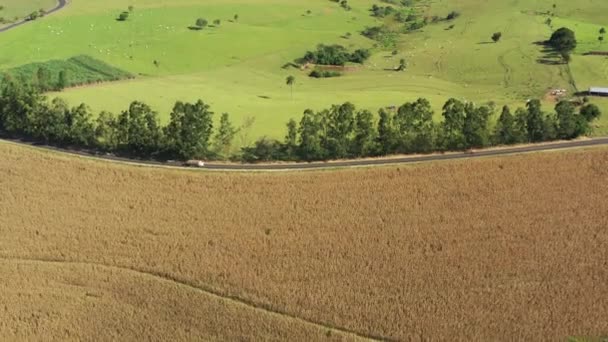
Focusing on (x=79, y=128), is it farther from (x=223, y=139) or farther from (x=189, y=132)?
(x=223, y=139)

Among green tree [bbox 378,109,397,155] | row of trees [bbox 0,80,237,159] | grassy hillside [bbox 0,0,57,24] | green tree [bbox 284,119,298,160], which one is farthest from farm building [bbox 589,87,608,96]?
grassy hillside [bbox 0,0,57,24]

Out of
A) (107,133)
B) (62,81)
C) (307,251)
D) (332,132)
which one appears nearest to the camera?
(307,251)

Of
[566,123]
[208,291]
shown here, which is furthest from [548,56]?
[208,291]

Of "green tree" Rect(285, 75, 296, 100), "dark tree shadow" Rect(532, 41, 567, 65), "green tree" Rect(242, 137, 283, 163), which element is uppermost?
"dark tree shadow" Rect(532, 41, 567, 65)

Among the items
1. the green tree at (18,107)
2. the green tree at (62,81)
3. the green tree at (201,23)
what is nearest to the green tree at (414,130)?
the green tree at (18,107)

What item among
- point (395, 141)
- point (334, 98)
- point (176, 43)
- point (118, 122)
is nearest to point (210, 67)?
point (176, 43)

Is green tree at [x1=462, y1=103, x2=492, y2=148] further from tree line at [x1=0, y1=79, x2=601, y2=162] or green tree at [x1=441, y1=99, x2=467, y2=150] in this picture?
green tree at [x1=441, y1=99, x2=467, y2=150]

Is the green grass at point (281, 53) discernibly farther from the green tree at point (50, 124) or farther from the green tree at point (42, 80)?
the green tree at point (50, 124)
